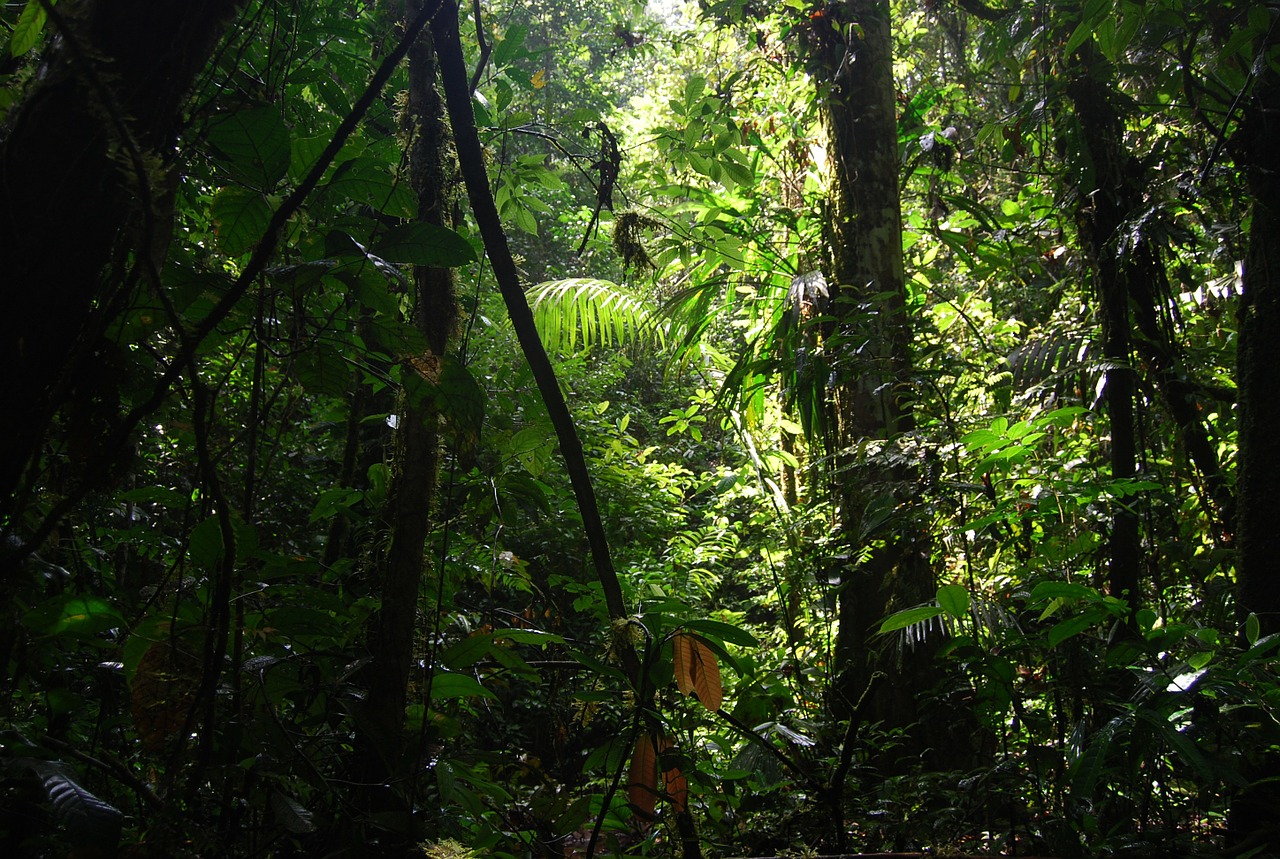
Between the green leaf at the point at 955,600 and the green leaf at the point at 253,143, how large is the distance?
1334 mm

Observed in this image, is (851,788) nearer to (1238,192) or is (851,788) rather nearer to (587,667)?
(587,667)

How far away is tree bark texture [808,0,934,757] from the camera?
2.37m

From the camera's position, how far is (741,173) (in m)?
2.12

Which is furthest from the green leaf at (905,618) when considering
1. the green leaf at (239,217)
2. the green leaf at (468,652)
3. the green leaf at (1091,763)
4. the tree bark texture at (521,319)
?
the green leaf at (239,217)

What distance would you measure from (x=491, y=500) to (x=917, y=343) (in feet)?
4.77

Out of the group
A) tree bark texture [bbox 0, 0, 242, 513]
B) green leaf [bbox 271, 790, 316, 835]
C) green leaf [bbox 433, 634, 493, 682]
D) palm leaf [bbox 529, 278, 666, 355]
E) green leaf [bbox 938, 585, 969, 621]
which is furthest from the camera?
palm leaf [bbox 529, 278, 666, 355]

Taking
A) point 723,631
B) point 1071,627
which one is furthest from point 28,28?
point 1071,627

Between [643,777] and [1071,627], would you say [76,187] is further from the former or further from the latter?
[1071,627]

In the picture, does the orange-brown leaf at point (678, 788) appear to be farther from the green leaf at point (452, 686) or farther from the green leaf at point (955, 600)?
the green leaf at point (955, 600)

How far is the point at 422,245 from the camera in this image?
109cm

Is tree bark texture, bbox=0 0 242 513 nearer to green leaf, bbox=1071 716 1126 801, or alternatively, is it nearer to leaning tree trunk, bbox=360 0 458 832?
leaning tree trunk, bbox=360 0 458 832

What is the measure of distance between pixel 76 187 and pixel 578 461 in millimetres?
629

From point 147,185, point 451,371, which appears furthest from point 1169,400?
point 147,185

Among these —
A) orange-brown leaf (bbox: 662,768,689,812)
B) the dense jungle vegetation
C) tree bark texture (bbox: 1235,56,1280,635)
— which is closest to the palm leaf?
the dense jungle vegetation
